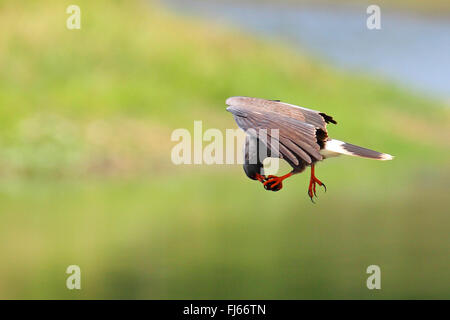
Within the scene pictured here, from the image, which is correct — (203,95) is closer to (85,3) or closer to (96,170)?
(96,170)

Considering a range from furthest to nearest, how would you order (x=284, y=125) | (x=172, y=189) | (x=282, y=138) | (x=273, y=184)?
1. (x=172, y=189)
2. (x=273, y=184)
3. (x=284, y=125)
4. (x=282, y=138)

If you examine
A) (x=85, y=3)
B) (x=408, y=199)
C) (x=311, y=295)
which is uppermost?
(x=85, y=3)

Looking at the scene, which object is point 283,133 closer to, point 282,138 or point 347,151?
point 282,138

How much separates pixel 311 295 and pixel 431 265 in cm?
280

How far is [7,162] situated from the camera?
596 inches

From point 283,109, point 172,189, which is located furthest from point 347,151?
point 172,189

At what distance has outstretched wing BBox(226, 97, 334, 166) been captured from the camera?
375 cm

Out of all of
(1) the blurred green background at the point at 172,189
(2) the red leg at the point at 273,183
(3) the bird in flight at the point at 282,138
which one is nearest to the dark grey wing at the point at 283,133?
(3) the bird in flight at the point at 282,138

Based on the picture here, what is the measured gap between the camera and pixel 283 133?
3.91m

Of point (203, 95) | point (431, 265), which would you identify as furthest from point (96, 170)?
point (431, 265)

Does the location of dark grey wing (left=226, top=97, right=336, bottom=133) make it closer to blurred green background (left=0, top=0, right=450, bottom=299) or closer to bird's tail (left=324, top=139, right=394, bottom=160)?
bird's tail (left=324, top=139, right=394, bottom=160)

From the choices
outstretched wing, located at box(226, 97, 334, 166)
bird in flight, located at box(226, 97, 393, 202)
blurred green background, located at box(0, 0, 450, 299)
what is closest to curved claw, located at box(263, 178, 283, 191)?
bird in flight, located at box(226, 97, 393, 202)

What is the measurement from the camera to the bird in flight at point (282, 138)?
3.79 meters

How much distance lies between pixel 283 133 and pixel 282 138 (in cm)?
7
